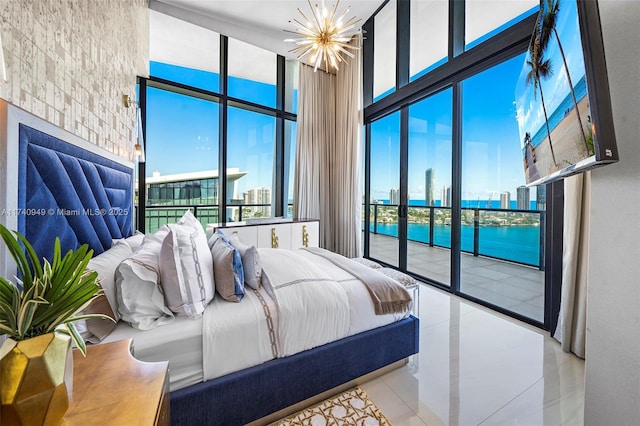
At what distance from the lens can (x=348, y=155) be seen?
4719 mm

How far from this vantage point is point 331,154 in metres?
5.13

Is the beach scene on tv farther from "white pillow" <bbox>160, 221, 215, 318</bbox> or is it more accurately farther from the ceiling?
the ceiling

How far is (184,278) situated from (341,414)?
1109 mm

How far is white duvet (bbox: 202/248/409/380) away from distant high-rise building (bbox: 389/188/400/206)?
263 cm

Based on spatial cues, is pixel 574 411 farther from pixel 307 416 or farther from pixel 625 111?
pixel 625 111

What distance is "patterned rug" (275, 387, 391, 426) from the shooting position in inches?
54.5

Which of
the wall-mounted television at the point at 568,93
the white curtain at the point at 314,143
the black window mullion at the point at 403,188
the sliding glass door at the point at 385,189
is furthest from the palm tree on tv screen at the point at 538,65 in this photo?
the white curtain at the point at 314,143

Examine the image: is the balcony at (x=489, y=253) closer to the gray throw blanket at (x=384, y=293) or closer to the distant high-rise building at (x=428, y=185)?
the distant high-rise building at (x=428, y=185)

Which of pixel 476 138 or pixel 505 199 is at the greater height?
pixel 476 138

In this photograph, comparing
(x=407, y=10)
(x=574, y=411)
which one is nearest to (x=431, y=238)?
(x=574, y=411)

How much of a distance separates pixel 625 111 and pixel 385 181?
3807 mm

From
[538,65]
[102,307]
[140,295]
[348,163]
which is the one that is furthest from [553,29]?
[348,163]

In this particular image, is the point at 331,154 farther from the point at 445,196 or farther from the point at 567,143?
the point at 567,143

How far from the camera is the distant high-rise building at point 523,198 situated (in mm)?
2699
